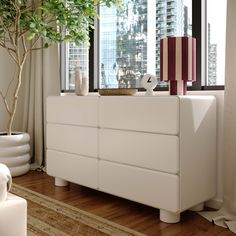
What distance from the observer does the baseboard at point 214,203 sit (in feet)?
7.53

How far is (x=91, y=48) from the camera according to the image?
11.4 feet

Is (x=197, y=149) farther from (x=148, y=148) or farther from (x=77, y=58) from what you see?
(x=77, y=58)

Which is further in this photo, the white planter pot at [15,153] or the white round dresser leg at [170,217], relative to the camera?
the white planter pot at [15,153]

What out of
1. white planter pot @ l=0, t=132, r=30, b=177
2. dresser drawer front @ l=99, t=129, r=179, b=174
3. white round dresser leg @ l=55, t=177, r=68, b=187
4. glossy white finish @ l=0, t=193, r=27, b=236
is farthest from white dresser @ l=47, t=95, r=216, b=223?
glossy white finish @ l=0, t=193, r=27, b=236

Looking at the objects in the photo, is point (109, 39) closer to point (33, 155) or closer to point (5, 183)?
point (33, 155)

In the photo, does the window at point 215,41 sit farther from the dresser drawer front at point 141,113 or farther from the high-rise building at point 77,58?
the high-rise building at point 77,58

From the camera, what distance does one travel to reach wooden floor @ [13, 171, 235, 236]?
1.95 meters

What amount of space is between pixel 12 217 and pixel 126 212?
106cm

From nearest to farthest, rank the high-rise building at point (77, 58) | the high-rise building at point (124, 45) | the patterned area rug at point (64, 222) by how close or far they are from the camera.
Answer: the patterned area rug at point (64, 222) < the high-rise building at point (124, 45) < the high-rise building at point (77, 58)

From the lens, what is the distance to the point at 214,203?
7.63ft

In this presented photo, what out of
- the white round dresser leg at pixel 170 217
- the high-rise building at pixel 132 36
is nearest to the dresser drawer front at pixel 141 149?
the white round dresser leg at pixel 170 217

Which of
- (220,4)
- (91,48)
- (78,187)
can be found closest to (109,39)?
(91,48)

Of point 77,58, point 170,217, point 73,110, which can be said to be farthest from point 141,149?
point 77,58

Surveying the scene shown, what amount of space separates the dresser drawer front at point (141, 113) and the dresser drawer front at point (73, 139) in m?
0.18
